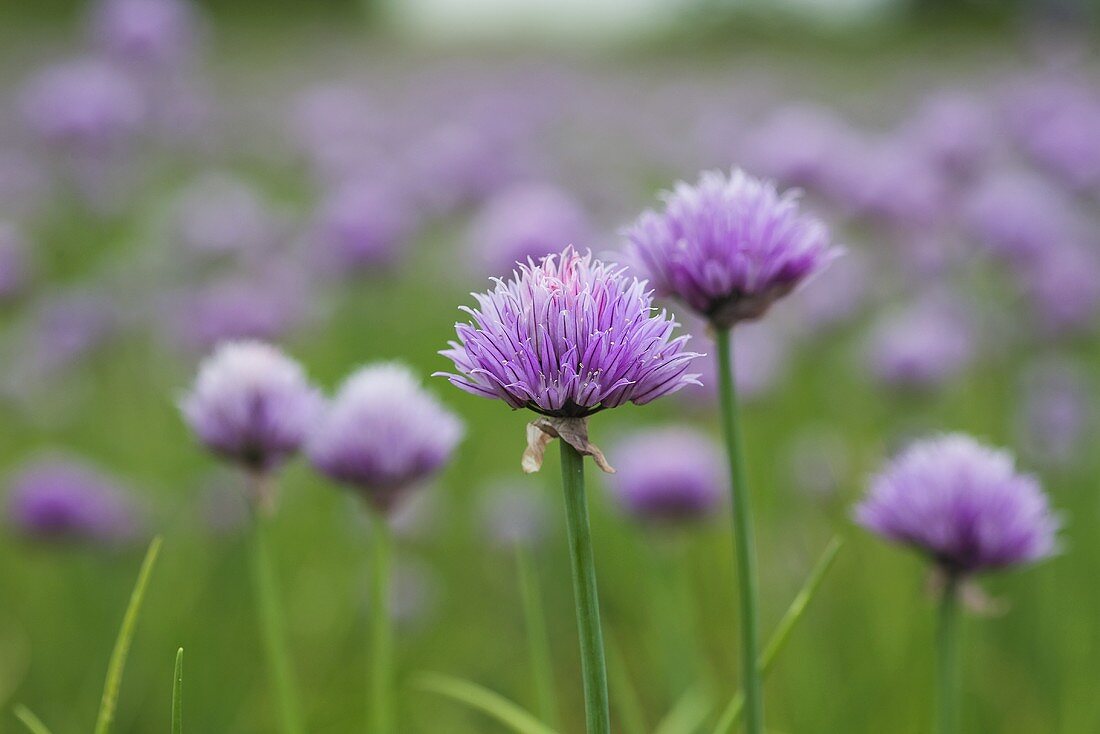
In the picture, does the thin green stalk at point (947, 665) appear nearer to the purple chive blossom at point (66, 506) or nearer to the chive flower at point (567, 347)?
the chive flower at point (567, 347)

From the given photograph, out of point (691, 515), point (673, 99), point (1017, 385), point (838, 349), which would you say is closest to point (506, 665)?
point (691, 515)

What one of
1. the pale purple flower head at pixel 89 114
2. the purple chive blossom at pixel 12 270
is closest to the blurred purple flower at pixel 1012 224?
the purple chive blossom at pixel 12 270

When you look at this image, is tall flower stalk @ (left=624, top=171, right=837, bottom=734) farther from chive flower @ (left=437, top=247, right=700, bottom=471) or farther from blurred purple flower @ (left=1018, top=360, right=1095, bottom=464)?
blurred purple flower @ (left=1018, top=360, right=1095, bottom=464)

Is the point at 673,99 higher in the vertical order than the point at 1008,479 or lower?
higher

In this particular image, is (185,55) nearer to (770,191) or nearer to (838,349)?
(838,349)

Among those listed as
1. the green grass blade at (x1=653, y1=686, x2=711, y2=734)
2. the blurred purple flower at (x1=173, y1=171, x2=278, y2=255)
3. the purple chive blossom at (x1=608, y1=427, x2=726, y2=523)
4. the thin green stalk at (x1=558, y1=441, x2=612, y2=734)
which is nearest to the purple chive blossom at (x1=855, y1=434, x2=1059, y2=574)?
the green grass blade at (x1=653, y1=686, x2=711, y2=734)
